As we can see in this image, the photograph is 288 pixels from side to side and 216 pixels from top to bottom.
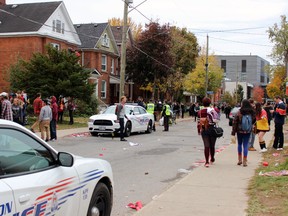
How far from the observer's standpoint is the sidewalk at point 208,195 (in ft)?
20.7

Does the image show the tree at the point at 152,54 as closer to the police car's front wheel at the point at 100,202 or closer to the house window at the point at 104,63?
the house window at the point at 104,63

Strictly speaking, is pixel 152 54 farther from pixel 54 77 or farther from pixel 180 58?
pixel 54 77

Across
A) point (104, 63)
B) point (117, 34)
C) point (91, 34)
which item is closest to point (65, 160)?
point (104, 63)

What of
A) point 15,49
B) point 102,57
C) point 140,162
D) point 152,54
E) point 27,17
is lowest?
point 140,162

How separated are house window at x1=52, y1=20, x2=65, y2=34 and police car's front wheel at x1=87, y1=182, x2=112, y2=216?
33.7 m

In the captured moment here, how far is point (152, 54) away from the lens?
41875mm

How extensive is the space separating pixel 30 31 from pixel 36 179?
33938mm

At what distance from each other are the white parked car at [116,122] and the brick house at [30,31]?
1673 cm

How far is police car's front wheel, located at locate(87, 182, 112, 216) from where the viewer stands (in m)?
4.78

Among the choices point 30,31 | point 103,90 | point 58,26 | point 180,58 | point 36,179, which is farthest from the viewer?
point 180,58

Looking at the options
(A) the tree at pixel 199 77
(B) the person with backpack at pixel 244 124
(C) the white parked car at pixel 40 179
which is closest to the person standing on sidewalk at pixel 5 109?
(B) the person with backpack at pixel 244 124

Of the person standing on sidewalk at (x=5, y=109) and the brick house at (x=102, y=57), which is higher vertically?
the brick house at (x=102, y=57)

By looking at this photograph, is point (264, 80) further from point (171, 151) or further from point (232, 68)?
point (171, 151)

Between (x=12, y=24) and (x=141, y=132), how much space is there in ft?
68.5
